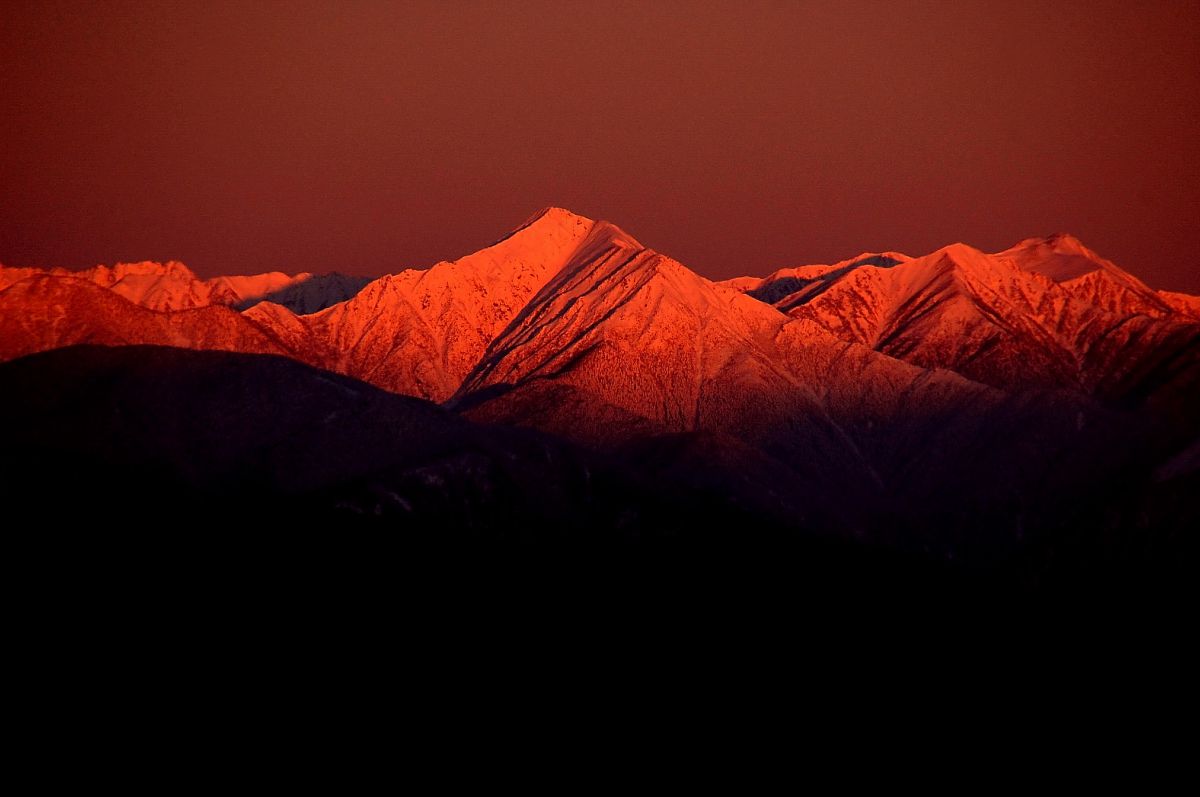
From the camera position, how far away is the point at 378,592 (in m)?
164

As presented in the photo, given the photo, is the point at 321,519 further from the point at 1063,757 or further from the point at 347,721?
the point at 1063,757

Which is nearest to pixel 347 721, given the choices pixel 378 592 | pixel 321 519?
pixel 378 592

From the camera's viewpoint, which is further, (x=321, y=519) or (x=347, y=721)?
(x=321, y=519)

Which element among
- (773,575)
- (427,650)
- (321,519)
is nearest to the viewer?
(427,650)

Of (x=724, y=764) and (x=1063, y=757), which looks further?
(x=1063, y=757)

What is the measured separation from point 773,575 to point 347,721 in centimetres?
6043

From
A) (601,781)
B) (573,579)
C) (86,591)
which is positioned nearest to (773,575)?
(573,579)

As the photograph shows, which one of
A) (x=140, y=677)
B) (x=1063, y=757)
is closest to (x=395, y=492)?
(x=140, y=677)

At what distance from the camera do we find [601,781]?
13950 centimetres

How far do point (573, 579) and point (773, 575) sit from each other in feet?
68.4

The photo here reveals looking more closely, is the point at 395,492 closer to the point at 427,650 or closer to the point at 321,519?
the point at 321,519

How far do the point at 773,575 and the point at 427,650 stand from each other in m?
46.2

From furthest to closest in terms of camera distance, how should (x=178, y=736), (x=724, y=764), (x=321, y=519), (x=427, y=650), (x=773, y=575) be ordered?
(x=773, y=575) → (x=321, y=519) → (x=427, y=650) → (x=724, y=764) → (x=178, y=736)

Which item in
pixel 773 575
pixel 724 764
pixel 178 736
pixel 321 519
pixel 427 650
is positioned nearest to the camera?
pixel 178 736
